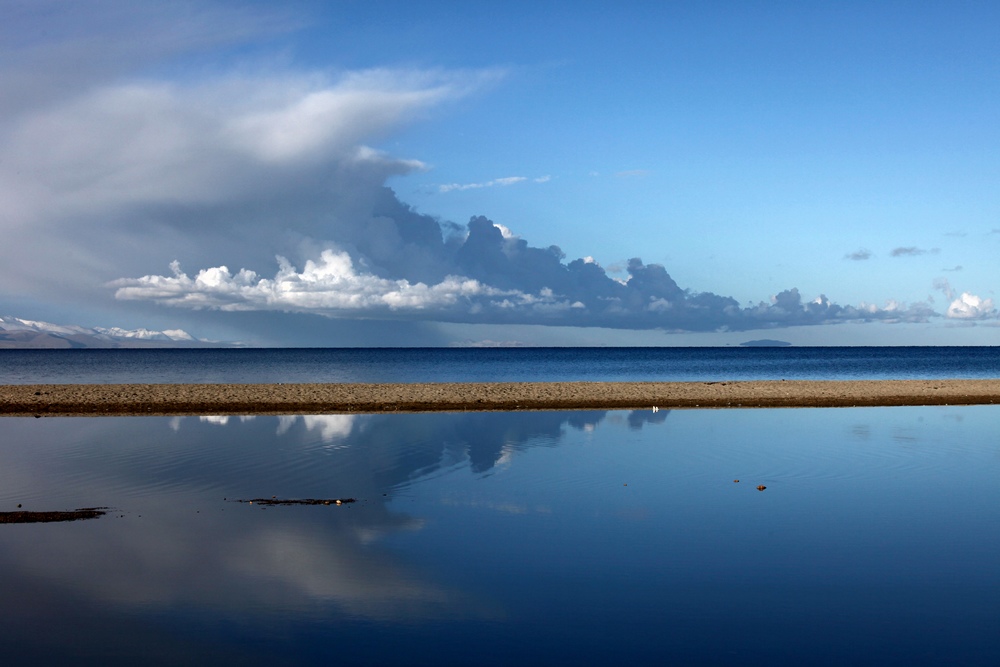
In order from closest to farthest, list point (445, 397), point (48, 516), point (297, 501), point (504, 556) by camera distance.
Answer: point (504, 556) → point (48, 516) → point (297, 501) → point (445, 397)

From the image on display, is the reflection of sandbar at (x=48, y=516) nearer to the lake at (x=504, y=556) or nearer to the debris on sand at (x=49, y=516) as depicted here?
the debris on sand at (x=49, y=516)

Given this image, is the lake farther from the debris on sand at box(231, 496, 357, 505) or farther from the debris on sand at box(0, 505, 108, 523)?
the debris on sand at box(0, 505, 108, 523)

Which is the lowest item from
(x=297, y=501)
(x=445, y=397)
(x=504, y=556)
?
(x=504, y=556)

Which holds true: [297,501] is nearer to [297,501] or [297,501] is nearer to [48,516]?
[297,501]

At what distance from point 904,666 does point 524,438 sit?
71.0ft

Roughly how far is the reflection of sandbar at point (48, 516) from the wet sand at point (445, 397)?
24.1 meters

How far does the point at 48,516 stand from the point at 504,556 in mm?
9870

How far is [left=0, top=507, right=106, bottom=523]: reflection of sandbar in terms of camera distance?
57.0ft

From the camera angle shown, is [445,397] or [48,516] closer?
[48,516]

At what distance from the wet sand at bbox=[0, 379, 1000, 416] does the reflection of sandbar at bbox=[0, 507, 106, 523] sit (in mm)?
24097

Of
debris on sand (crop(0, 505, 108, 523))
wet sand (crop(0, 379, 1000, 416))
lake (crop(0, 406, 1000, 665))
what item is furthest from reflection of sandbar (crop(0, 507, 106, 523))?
wet sand (crop(0, 379, 1000, 416))

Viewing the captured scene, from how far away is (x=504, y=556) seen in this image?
47.7 ft

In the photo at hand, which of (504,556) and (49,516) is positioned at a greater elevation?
(49,516)

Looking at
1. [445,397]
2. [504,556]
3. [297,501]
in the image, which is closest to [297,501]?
[297,501]
